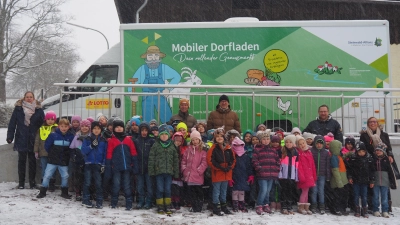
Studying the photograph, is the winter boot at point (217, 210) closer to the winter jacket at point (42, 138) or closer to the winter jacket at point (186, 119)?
the winter jacket at point (186, 119)

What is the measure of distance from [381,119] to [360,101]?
601 mm

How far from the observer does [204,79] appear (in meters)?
10.4

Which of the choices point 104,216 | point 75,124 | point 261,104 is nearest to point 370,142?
point 261,104

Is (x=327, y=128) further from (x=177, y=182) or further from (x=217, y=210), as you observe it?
(x=177, y=182)

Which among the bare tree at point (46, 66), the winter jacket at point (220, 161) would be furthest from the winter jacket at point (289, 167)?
the bare tree at point (46, 66)

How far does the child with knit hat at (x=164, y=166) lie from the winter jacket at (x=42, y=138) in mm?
2087

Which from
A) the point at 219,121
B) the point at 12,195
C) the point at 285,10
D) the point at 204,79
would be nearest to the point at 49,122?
the point at 12,195

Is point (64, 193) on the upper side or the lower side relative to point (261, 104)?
lower

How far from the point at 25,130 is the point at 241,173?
161 inches

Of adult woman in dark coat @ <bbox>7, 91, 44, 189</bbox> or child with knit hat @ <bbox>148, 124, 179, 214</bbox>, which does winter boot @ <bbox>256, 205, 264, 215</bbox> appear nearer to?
child with knit hat @ <bbox>148, 124, 179, 214</bbox>

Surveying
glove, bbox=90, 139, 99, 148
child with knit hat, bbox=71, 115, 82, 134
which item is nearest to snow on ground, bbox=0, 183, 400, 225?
glove, bbox=90, 139, 99, 148

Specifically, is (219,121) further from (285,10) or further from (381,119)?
(285,10)

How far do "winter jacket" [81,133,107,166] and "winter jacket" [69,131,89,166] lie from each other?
7.7 inches

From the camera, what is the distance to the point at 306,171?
748cm
